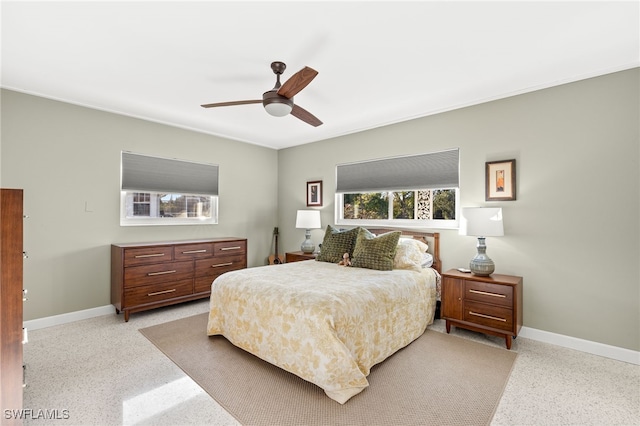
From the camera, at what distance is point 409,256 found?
3326mm

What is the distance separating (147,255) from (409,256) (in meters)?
3.05

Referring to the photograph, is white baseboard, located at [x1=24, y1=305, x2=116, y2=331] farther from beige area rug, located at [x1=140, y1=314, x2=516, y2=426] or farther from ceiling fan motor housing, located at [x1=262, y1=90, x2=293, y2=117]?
ceiling fan motor housing, located at [x1=262, y1=90, x2=293, y2=117]

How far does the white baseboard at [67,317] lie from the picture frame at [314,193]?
3132 mm

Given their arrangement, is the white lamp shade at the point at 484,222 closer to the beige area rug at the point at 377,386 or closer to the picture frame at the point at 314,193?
the beige area rug at the point at 377,386

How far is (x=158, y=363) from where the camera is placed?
2477 mm

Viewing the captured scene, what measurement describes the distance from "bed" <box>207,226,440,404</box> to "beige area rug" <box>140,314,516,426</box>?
94mm

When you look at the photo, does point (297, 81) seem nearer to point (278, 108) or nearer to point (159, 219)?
point (278, 108)

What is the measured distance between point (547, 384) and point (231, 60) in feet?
11.5

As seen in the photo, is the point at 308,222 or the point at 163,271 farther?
the point at 308,222

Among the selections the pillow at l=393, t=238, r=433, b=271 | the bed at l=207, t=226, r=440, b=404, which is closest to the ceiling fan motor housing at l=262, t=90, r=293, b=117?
the bed at l=207, t=226, r=440, b=404

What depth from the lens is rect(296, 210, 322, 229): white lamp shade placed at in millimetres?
4656

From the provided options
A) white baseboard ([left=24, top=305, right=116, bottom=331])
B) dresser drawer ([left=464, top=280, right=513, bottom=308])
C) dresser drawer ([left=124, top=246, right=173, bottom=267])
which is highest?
dresser drawer ([left=124, top=246, right=173, bottom=267])

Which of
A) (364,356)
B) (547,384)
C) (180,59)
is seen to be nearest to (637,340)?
(547,384)

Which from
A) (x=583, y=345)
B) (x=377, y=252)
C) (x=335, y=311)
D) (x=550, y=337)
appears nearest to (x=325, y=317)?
(x=335, y=311)
